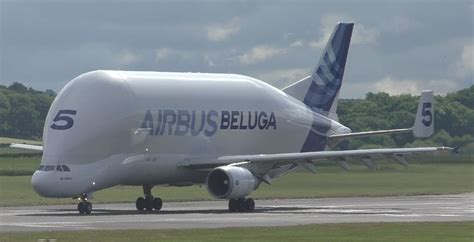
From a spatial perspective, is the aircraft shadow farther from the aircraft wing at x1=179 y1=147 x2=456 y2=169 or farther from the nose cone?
the aircraft wing at x1=179 y1=147 x2=456 y2=169

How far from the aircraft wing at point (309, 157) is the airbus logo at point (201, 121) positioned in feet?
4.13

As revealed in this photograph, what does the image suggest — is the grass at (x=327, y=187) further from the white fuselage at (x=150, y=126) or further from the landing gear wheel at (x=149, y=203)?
the landing gear wheel at (x=149, y=203)

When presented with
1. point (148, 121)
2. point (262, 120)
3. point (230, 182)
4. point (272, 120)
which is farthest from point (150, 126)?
point (272, 120)

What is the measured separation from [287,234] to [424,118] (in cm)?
1998

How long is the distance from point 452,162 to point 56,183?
35252 millimetres

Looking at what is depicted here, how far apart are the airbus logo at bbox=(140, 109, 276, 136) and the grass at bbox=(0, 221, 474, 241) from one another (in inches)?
548

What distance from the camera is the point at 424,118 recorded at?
59.8 m

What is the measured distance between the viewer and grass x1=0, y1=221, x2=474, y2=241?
39.4m

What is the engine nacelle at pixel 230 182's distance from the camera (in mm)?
55906

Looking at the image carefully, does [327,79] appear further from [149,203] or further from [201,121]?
[149,203]

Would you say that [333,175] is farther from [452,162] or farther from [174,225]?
[174,225]

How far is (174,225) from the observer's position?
44969 mm

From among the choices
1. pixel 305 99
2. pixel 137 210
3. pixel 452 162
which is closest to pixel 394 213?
pixel 137 210

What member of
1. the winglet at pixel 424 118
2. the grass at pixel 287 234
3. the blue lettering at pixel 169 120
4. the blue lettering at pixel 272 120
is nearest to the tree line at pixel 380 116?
the blue lettering at pixel 272 120
